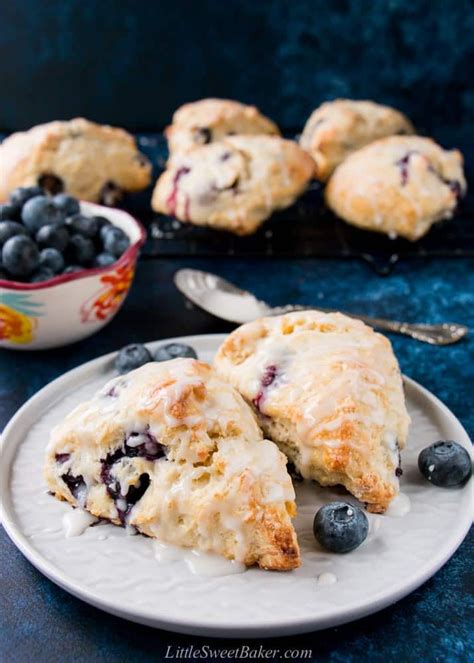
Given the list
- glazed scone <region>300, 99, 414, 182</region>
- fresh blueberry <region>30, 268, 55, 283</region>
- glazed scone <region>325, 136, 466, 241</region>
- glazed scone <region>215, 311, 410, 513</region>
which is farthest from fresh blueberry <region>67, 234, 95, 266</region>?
glazed scone <region>300, 99, 414, 182</region>

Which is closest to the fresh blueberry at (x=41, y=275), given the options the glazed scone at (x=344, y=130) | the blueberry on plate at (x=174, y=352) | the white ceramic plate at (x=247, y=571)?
the blueberry on plate at (x=174, y=352)

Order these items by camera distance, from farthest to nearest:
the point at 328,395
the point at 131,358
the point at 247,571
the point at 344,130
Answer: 1. the point at 344,130
2. the point at 131,358
3. the point at 328,395
4. the point at 247,571

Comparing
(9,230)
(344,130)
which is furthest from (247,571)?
(344,130)

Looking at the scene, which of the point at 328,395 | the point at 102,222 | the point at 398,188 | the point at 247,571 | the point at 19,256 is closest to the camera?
the point at 247,571

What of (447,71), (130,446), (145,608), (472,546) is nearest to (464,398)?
(472,546)

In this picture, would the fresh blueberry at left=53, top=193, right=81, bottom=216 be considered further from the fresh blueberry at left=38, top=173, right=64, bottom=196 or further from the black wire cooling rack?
the fresh blueberry at left=38, top=173, right=64, bottom=196

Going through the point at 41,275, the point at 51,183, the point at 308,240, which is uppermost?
the point at 41,275

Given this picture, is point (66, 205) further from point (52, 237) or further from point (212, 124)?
point (212, 124)
